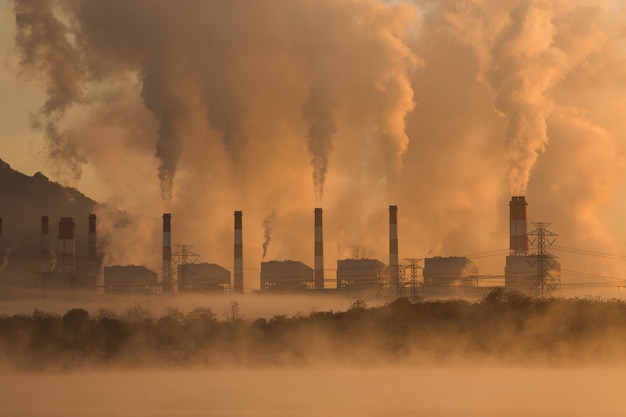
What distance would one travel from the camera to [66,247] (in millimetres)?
113500

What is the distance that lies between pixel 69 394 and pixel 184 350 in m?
11.9

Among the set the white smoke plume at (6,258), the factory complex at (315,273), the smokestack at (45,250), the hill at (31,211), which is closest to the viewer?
the factory complex at (315,273)

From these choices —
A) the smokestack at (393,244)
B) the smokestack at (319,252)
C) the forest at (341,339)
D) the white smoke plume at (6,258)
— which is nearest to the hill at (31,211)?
the white smoke plume at (6,258)

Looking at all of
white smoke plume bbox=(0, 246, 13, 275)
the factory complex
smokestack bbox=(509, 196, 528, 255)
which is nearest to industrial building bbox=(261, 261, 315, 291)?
the factory complex

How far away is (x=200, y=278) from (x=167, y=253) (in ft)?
21.8

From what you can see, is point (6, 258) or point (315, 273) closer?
point (315, 273)

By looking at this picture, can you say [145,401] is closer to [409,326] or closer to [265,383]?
[265,383]

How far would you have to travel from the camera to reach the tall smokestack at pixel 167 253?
104312 millimetres

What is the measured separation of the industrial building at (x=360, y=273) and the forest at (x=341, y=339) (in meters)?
40.1

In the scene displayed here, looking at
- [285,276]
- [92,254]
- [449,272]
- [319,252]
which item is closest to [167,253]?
[92,254]

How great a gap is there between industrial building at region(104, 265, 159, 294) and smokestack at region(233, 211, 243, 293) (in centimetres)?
1041

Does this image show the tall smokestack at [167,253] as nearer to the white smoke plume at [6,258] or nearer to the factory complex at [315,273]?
the factory complex at [315,273]

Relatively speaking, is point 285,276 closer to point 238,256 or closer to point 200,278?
point 238,256

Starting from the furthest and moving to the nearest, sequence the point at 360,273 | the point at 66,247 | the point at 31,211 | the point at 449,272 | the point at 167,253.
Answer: the point at 31,211, the point at 66,247, the point at 360,273, the point at 167,253, the point at 449,272
